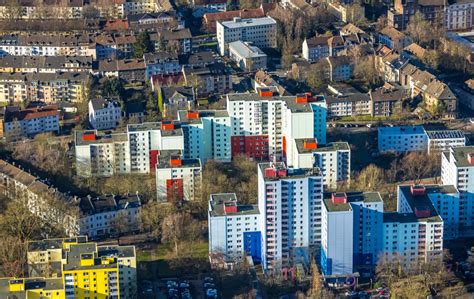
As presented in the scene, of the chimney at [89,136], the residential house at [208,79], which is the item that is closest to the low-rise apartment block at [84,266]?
the chimney at [89,136]

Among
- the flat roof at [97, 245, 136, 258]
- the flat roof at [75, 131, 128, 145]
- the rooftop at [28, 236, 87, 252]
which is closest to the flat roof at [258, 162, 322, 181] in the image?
the flat roof at [97, 245, 136, 258]

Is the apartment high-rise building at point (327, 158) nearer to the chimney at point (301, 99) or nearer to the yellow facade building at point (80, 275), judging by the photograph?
the chimney at point (301, 99)

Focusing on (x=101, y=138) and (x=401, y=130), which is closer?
(x=101, y=138)

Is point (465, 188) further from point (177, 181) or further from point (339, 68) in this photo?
point (339, 68)

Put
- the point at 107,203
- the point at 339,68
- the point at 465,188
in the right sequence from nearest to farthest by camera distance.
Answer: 1. the point at 465,188
2. the point at 107,203
3. the point at 339,68

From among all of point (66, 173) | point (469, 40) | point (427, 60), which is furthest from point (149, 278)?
point (469, 40)

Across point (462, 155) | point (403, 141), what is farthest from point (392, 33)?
point (462, 155)
